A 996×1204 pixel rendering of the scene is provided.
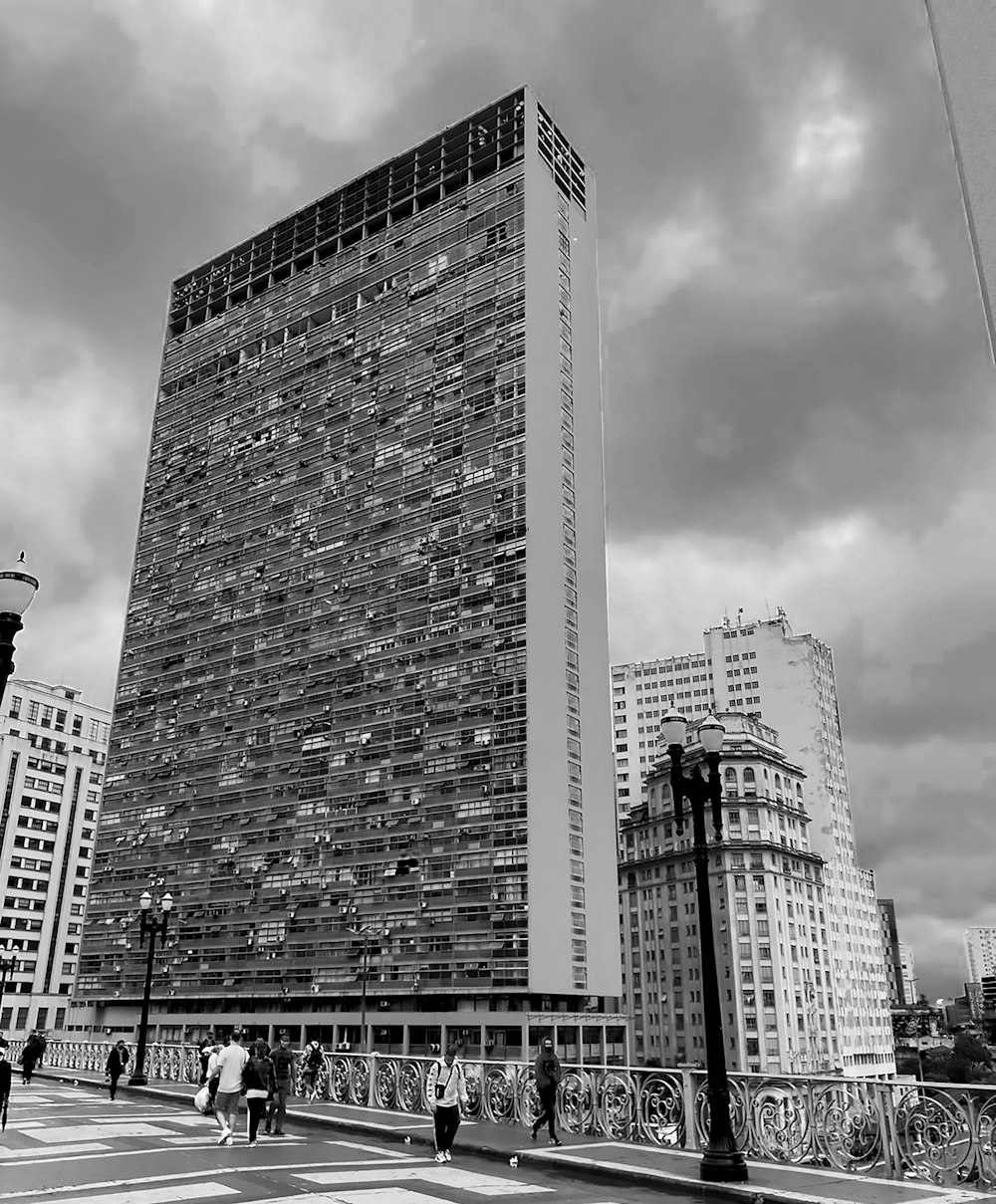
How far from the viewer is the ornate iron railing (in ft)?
38.2

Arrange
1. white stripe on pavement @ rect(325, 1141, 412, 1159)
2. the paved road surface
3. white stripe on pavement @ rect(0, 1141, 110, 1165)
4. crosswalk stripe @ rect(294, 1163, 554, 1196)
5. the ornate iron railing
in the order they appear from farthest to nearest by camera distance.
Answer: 1. white stripe on pavement @ rect(325, 1141, 412, 1159)
2. white stripe on pavement @ rect(0, 1141, 110, 1165)
3. crosswalk stripe @ rect(294, 1163, 554, 1196)
4. the ornate iron railing
5. the paved road surface

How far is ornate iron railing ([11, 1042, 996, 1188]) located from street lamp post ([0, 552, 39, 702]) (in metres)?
11.0

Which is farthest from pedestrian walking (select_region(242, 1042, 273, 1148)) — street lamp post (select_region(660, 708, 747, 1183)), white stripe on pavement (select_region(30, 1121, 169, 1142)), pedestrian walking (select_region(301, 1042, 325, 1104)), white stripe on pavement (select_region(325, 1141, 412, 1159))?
street lamp post (select_region(660, 708, 747, 1183))

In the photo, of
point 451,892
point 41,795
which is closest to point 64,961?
point 41,795

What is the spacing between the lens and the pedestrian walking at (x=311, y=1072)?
2425 centimetres

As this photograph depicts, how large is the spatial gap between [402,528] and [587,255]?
34.2 metres

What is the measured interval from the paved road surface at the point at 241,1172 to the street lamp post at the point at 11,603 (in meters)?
6.17

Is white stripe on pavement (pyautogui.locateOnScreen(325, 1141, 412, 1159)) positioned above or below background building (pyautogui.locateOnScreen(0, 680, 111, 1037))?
below

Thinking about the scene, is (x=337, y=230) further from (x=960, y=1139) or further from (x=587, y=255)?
(x=960, y=1139)

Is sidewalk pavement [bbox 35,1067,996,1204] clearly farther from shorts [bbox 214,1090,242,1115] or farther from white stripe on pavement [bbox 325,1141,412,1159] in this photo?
shorts [bbox 214,1090,242,1115]

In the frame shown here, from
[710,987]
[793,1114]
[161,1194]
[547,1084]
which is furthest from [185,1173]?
[793,1114]

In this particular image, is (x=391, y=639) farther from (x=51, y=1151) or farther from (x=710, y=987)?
(x=710, y=987)

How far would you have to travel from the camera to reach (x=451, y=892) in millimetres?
72938

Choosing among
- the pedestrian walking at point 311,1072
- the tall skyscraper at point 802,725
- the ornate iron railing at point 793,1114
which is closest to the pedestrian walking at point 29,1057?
the pedestrian walking at point 311,1072
